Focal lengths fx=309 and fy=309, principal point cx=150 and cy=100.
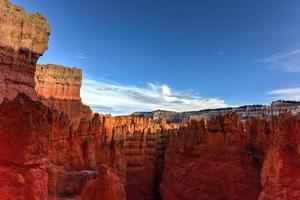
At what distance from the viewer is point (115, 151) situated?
15.4 meters

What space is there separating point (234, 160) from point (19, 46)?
1655 centimetres

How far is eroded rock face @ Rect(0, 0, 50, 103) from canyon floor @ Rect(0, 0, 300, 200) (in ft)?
0.23

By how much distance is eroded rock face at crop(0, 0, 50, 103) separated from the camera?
821 inches

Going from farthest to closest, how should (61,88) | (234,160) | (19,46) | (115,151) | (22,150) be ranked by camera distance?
(61,88) → (19,46) → (234,160) → (115,151) → (22,150)

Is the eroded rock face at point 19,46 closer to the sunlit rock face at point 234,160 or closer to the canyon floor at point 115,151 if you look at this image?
the canyon floor at point 115,151

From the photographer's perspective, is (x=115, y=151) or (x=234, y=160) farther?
(x=234, y=160)

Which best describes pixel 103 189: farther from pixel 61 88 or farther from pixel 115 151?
pixel 61 88

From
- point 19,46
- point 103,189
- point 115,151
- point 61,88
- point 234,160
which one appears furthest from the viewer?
point 61,88

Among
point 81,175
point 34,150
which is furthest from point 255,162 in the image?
point 34,150

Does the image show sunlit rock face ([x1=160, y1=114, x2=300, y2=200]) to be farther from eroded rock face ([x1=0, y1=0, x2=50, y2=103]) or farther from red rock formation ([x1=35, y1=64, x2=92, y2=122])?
red rock formation ([x1=35, y1=64, x2=92, y2=122])

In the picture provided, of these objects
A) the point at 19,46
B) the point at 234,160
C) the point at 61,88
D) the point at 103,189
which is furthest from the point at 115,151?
the point at 61,88

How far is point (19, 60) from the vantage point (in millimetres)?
22141

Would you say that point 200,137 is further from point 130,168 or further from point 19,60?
point 19,60

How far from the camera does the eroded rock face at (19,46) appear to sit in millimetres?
20866
